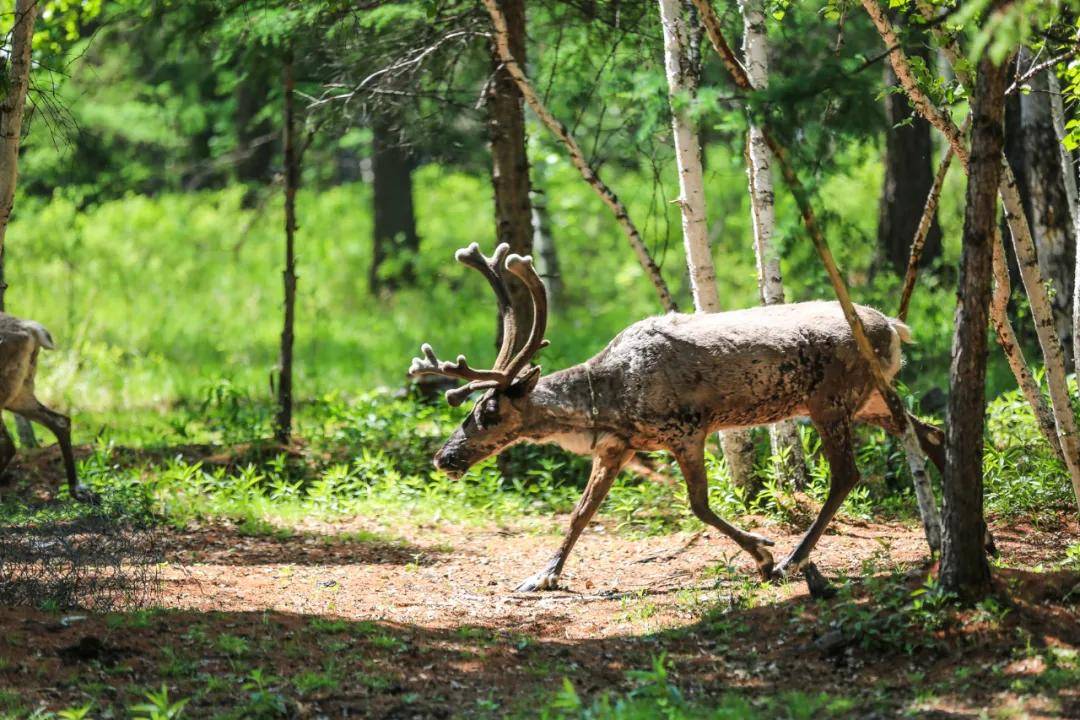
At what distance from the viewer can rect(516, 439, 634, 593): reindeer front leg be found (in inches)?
339

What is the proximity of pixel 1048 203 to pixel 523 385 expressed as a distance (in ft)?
18.8

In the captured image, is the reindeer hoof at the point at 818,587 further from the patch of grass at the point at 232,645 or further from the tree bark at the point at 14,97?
the tree bark at the point at 14,97

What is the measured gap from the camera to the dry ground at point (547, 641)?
5.96 meters

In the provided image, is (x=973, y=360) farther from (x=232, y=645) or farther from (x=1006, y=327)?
(x=232, y=645)

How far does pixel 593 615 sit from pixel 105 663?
280 centimetres

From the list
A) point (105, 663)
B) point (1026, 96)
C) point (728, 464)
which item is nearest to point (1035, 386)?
point (728, 464)

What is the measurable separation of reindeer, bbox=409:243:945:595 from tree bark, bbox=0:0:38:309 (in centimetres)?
269

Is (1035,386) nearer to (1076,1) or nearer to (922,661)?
(922,661)

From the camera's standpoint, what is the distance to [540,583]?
855 cm

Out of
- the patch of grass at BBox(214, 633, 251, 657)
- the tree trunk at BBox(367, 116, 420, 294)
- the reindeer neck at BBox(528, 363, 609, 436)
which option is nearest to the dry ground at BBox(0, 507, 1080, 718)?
the patch of grass at BBox(214, 633, 251, 657)

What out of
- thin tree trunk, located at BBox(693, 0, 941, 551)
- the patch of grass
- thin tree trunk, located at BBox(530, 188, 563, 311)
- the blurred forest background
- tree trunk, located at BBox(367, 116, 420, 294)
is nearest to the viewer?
thin tree trunk, located at BBox(693, 0, 941, 551)

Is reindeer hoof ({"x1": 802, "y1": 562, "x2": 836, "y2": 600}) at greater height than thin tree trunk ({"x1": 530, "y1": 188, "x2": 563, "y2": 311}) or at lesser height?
lesser

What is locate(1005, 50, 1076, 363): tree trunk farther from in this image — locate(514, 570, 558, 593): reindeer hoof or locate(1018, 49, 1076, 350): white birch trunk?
locate(514, 570, 558, 593): reindeer hoof

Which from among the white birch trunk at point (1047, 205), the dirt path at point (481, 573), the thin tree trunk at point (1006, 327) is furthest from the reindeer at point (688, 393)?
the white birch trunk at point (1047, 205)
